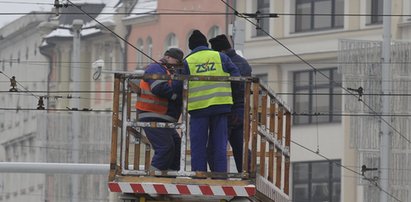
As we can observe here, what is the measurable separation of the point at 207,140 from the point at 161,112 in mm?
666

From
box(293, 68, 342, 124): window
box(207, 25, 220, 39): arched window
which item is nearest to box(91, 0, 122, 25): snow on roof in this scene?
box(207, 25, 220, 39): arched window

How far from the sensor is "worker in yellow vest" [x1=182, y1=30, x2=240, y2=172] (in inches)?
808

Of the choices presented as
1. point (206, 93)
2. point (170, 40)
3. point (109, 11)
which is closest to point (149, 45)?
point (170, 40)

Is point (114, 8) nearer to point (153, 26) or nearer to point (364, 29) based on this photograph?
point (153, 26)

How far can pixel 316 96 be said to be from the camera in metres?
74.8

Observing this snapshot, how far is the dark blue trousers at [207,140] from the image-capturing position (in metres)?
20.6

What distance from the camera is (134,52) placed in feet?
292

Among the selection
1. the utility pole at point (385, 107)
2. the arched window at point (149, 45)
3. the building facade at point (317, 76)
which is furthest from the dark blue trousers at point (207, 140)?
the arched window at point (149, 45)

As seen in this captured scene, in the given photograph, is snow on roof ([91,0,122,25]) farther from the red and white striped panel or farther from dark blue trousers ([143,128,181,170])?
the red and white striped panel

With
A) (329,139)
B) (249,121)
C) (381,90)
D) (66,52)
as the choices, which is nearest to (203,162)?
(249,121)

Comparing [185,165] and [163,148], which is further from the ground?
[163,148]

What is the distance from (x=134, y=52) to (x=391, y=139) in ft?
103

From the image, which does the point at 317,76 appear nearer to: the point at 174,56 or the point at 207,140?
the point at 174,56

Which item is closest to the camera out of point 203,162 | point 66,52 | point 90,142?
point 203,162
